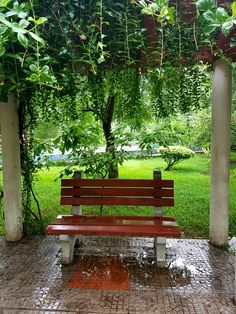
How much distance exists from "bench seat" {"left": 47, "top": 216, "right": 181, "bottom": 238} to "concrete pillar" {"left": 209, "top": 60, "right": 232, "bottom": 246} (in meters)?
0.70

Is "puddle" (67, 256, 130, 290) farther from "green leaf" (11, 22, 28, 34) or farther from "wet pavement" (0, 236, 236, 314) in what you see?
"green leaf" (11, 22, 28, 34)

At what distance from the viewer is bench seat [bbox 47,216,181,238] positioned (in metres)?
2.73

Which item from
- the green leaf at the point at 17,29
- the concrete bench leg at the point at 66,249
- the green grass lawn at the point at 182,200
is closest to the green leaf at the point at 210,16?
the green leaf at the point at 17,29

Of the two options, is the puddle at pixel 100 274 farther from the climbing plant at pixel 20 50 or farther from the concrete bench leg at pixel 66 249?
the climbing plant at pixel 20 50

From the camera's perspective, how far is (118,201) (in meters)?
3.38

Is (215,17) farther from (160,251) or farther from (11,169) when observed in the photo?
(11,169)

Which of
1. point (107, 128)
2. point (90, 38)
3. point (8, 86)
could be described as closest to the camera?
point (8, 86)

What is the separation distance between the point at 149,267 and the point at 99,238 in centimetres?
98

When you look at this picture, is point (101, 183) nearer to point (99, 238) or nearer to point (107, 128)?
point (99, 238)

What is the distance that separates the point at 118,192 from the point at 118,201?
4.1 inches

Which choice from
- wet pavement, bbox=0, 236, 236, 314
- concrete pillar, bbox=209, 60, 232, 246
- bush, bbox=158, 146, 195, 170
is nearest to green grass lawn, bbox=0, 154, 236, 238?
bush, bbox=158, 146, 195, 170

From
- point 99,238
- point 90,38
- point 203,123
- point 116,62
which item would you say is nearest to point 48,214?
point 99,238

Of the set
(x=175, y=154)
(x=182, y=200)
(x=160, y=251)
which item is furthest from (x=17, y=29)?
(x=175, y=154)

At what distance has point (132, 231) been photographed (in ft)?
9.03
